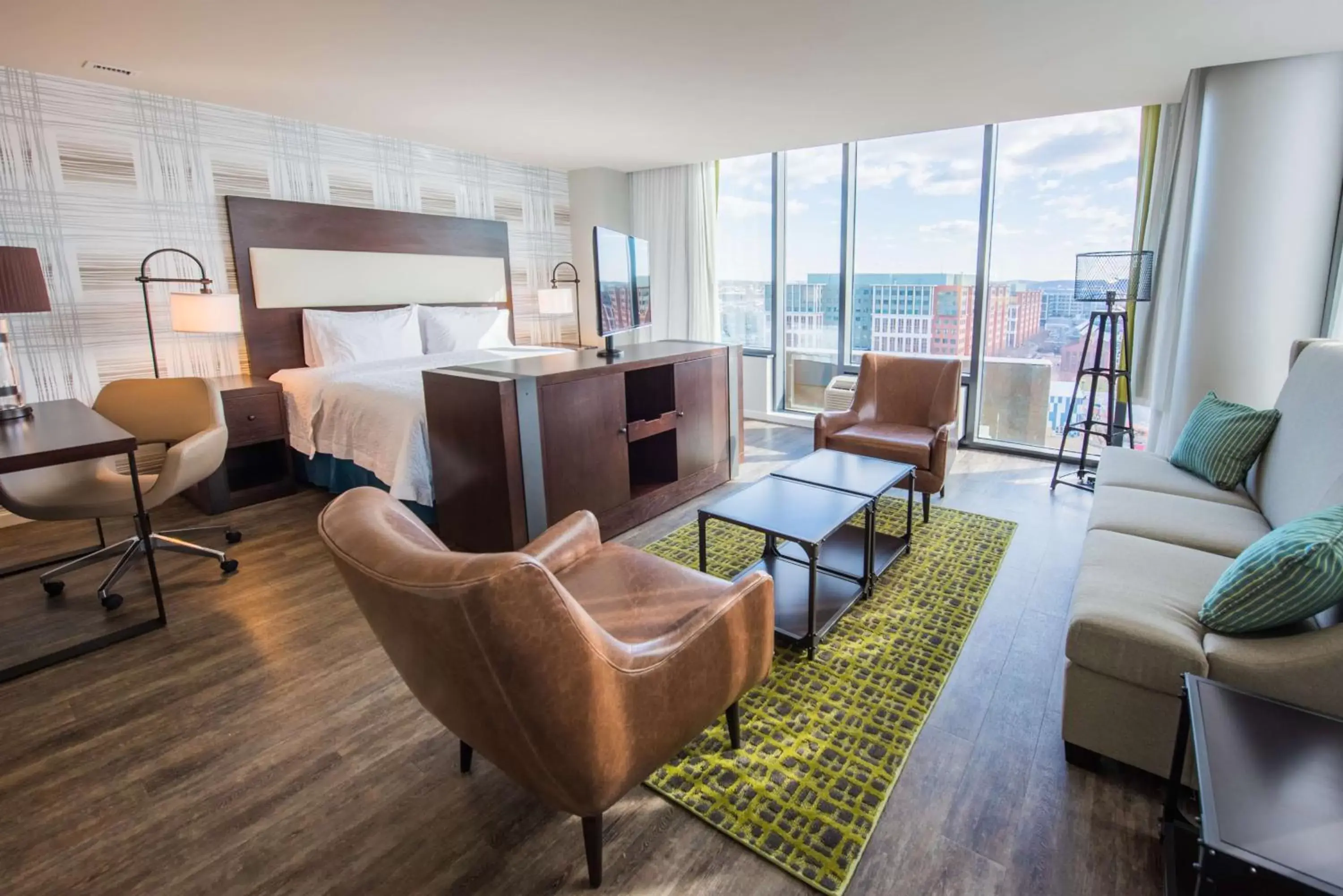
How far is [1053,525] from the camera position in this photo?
3.35 metres

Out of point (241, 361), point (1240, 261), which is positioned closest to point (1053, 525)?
point (1240, 261)

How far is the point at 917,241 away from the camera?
4945mm

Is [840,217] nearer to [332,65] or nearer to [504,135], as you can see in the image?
[504,135]

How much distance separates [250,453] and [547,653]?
4.01 metres

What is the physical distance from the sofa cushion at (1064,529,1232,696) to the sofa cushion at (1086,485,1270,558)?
132mm

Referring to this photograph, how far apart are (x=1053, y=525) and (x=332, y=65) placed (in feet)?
13.9

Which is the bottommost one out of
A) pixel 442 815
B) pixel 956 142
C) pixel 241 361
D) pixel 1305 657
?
pixel 442 815

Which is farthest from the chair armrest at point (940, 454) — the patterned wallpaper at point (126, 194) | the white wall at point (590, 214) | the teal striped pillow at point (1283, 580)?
the patterned wallpaper at point (126, 194)

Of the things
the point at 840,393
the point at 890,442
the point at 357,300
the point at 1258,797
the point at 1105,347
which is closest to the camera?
the point at 1258,797

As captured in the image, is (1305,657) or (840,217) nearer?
(1305,657)

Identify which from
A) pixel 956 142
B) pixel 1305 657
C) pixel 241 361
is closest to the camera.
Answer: pixel 1305 657

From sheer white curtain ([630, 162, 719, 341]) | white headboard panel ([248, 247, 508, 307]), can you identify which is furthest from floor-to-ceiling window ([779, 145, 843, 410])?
white headboard panel ([248, 247, 508, 307])

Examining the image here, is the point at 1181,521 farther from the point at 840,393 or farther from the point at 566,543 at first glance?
the point at 840,393

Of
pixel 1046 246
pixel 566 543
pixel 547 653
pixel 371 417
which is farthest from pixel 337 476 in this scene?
pixel 1046 246
